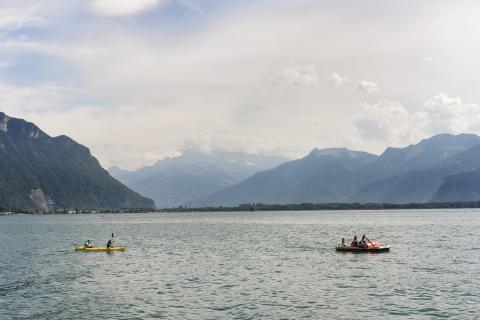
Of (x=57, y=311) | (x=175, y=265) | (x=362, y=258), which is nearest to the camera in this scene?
(x=57, y=311)

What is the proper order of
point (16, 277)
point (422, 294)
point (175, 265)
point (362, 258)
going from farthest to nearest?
1. point (362, 258)
2. point (175, 265)
3. point (16, 277)
4. point (422, 294)

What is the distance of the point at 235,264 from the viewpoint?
80.4 m

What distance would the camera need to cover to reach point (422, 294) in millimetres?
54250

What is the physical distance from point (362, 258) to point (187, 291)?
41470 millimetres

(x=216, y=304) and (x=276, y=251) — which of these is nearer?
(x=216, y=304)

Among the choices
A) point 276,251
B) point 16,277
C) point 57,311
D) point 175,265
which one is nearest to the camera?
point 57,311

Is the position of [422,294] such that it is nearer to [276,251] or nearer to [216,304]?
[216,304]

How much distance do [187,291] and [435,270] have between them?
35.2 meters

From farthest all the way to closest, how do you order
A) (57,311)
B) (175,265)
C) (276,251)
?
(276,251) < (175,265) < (57,311)

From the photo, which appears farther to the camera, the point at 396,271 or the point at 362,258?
the point at 362,258

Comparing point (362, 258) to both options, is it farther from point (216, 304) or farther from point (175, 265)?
point (216, 304)

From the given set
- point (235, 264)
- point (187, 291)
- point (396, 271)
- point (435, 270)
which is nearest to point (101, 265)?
point (235, 264)

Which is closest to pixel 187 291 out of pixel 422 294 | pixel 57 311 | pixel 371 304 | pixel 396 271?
pixel 57 311

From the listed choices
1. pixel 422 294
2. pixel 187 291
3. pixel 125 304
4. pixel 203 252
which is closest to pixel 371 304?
pixel 422 294
